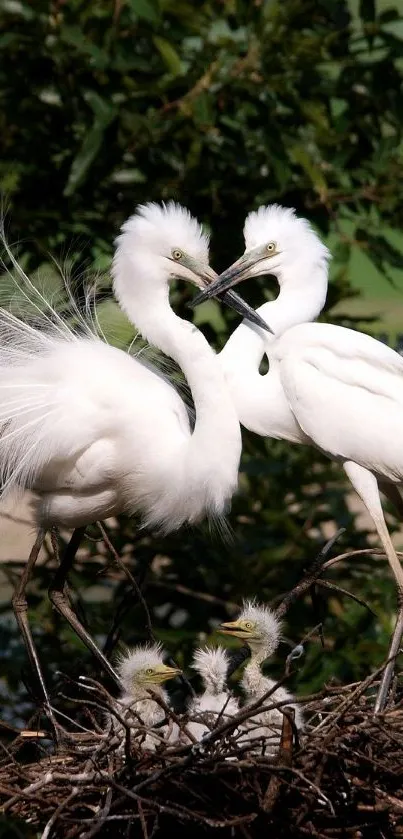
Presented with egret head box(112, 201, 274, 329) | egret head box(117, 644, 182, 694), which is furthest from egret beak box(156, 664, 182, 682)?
egret head box(112, 201, 274, 329)

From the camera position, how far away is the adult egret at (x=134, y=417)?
12.6ft

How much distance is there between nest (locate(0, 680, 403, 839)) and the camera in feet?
10.2

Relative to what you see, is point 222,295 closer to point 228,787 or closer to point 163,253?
point 163,253

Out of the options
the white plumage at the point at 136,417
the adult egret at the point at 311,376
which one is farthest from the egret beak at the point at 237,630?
the adult egret at the point at 311,376

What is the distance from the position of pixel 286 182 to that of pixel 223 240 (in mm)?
298

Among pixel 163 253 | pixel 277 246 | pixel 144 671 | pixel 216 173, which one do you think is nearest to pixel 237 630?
pixel 144 671

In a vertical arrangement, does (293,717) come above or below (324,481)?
above

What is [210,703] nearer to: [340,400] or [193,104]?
[340,400]

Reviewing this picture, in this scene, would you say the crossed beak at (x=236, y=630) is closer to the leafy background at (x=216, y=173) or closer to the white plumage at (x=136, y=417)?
the white plumage at (x=136, y=417)

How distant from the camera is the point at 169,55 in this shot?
4.66 metres

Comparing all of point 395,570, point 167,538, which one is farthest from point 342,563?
point 395,570

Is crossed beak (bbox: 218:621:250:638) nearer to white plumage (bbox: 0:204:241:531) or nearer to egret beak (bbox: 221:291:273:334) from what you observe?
white plumage (bbox: 0:204:241:531)

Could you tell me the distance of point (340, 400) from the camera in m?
4.09

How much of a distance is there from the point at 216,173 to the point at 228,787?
2.40 m
